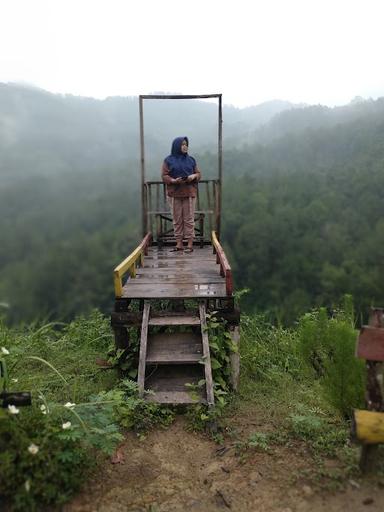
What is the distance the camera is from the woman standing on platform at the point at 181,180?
19.1 feet

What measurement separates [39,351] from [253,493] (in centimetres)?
363

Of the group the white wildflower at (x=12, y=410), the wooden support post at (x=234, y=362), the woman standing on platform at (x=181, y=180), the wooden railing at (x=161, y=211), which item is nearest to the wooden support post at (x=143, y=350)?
the wooden support post at (x=234, y=362)

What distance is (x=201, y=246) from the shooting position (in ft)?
23.7

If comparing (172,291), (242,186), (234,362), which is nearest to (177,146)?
(172,291)

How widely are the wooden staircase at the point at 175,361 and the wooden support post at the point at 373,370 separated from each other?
1.29 meters

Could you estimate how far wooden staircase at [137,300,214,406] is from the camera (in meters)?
3.41

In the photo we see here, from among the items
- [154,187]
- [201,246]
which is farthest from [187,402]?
[154,187]

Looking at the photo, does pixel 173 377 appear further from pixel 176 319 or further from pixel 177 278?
pixel 177 278

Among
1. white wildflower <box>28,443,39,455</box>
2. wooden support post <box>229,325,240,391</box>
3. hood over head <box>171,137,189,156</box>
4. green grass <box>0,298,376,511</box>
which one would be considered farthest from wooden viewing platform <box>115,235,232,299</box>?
white wildflower <box>28,443,39,455</box>

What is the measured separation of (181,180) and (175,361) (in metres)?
2.98

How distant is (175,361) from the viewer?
364 cm

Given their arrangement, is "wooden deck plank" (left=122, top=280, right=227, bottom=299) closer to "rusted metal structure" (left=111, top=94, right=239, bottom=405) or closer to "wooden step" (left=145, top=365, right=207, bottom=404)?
"rusted metal structure" (left=111, top=94, right=239, bottom=405)

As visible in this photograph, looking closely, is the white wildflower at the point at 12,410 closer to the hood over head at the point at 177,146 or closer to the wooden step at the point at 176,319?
the wooden step at the point at 176,319

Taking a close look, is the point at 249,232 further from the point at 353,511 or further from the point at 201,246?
the point at 353,511
